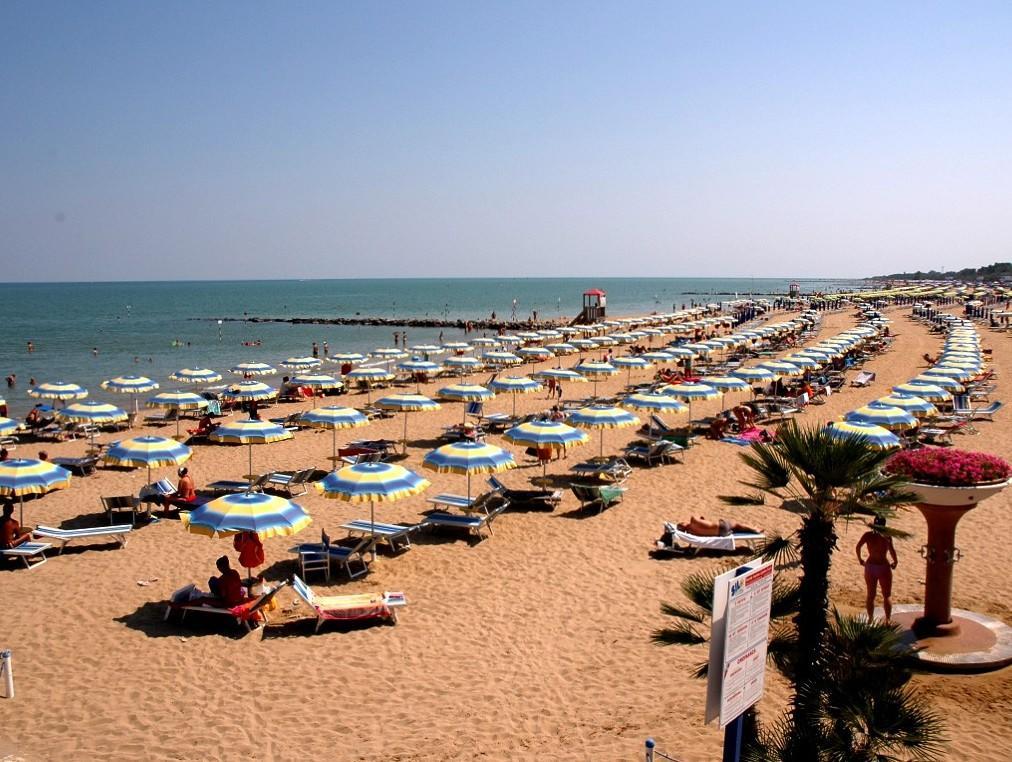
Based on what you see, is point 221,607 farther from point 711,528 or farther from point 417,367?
point 417,367

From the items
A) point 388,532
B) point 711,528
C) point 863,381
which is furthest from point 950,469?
point 863,381

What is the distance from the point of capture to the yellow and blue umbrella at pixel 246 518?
8359 millimetres

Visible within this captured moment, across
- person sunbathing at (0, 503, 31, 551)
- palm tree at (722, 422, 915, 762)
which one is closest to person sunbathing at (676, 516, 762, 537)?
palm tree at (722, 422, 915, 762)

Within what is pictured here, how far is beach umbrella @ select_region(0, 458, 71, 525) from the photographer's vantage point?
10188 mm

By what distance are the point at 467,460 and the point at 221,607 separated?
408 centimetres

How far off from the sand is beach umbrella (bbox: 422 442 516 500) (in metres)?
1.17

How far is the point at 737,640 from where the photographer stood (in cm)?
362

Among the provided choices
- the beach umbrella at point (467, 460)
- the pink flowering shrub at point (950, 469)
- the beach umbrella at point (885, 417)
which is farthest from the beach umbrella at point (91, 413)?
the beach umbrella at point (885, 417)

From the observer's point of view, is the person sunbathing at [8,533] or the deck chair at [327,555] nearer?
the deck chair at [327,555]

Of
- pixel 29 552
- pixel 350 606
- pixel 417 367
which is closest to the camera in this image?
pixel 350 606

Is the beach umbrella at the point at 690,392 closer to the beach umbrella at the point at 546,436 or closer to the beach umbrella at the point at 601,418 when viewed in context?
the beach umbrella at the point at 601,418

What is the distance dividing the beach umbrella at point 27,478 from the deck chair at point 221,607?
352cm

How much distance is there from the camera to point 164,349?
5219 centimetres

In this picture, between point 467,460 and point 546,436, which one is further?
point 546,436
